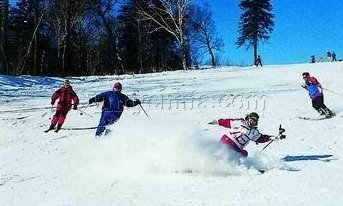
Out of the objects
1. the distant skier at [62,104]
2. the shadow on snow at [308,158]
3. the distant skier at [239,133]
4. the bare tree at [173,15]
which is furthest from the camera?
the bare tree at [173,15]

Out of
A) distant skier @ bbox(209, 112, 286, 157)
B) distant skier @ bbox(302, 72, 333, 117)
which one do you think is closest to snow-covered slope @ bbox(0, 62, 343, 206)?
distant skier @ bbox(209, 112, 286, 157)

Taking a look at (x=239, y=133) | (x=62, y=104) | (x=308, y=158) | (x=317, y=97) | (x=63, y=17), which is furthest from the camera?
(x=63, y=17)

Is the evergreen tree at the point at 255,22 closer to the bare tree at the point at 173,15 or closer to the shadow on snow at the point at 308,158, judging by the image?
the bare tree at the point at 173,15

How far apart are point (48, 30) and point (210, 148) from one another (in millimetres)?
51923

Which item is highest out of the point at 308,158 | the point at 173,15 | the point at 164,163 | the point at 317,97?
the point at 173,15

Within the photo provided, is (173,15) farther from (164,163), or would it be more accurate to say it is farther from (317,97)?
(164,163)

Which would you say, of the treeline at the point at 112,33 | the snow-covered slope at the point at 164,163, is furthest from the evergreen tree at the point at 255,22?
the snow-covered slope at the point at 164,163

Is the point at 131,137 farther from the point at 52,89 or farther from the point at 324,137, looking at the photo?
the point at 52,89

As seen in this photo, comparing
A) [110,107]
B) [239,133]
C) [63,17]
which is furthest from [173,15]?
[239,133]

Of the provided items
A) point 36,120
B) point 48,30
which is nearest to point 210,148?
point 36,120

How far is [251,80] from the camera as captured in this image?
99.7ft

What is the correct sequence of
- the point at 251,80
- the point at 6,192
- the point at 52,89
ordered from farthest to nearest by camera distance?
the point at 251,80, the point at 52,89, the point at 6,192

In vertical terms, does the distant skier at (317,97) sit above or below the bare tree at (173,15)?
below

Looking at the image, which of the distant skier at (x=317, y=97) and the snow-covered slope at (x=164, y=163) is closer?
the snow-covered slope at (x=164, y=163)
